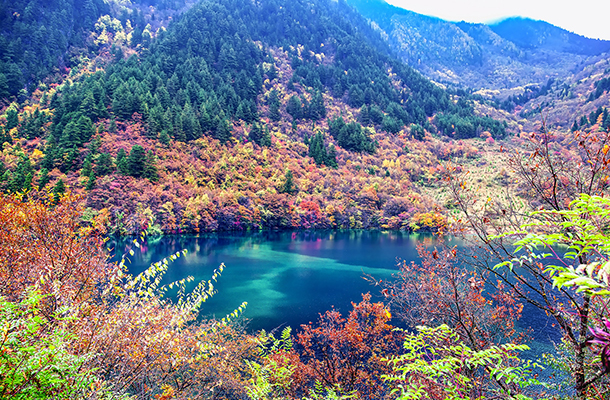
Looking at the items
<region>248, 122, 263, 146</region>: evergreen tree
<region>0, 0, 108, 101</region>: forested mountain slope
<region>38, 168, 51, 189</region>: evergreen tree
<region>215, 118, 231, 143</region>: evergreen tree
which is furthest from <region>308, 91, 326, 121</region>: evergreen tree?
<region>0, 0, 108, 101</region>: forested mountain slope

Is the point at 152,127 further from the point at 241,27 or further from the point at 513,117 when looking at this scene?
the point at 513,117

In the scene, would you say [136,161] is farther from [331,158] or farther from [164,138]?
[331,158]

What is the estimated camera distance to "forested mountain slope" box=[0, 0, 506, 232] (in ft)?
160

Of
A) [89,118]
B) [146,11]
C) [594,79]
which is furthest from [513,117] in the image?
[146,11]

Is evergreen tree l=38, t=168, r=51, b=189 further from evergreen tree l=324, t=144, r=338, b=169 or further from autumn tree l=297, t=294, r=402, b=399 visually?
evergreen tree l=324, t=144, r=338, b=169

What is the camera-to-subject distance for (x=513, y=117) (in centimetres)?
11975

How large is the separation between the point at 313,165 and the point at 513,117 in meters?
96.6

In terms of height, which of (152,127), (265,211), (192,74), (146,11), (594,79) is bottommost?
(265,211)

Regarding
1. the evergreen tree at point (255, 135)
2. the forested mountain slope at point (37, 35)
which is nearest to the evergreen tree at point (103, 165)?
the evergreen tree at point (255, 135)

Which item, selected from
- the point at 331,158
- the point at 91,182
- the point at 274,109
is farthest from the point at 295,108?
the point at 91,182

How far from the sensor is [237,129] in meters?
77.8

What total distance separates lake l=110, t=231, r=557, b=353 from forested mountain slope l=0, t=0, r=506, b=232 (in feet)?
20.7

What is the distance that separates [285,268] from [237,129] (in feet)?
183

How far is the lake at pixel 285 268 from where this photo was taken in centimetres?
1925
